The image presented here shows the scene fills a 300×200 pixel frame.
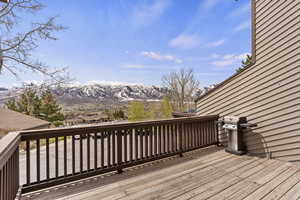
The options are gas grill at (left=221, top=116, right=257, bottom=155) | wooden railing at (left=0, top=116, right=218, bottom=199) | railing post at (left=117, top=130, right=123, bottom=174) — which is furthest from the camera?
gas grill at (left=221, top=116, right=257, bottom=155)

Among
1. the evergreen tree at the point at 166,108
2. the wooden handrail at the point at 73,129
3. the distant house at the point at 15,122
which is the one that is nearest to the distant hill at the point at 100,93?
the evergreen tree at the point at 166,108

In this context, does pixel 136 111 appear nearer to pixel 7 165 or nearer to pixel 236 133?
pixel 236 133

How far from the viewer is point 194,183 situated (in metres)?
2.49

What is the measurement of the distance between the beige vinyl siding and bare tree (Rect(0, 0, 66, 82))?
18.2ft

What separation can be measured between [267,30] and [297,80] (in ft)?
4.05

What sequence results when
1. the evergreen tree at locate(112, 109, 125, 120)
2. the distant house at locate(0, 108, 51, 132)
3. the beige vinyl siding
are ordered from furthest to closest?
the evergreen tree at locate(112, 109, 125, 120) → the distant house at locate(0, 108, 51, 132) → the beige vinyl siding

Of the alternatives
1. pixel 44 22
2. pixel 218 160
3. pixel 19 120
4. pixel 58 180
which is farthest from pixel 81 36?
pixel 19 120

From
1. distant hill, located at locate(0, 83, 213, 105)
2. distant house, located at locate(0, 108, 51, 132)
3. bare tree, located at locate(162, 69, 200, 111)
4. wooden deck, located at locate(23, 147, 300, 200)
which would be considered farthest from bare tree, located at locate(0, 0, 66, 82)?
bare tree, located at locate(162, 69, 200, 111)

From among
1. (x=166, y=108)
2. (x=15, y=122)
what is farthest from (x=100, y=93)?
(x=166, y=108)

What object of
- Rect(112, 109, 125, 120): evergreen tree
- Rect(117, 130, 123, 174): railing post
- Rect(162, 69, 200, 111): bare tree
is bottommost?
Rect(112, 109, 125, 120): evergreen tree

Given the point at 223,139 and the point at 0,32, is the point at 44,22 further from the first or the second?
the point at 223,139

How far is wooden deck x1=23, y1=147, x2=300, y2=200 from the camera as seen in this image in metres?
2.16

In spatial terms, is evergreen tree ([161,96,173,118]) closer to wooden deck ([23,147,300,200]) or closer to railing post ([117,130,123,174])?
wooden deck ([23,147,300,200])

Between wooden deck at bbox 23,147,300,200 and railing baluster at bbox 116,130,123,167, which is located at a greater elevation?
railing baluster at bbox 116,130,123,167
